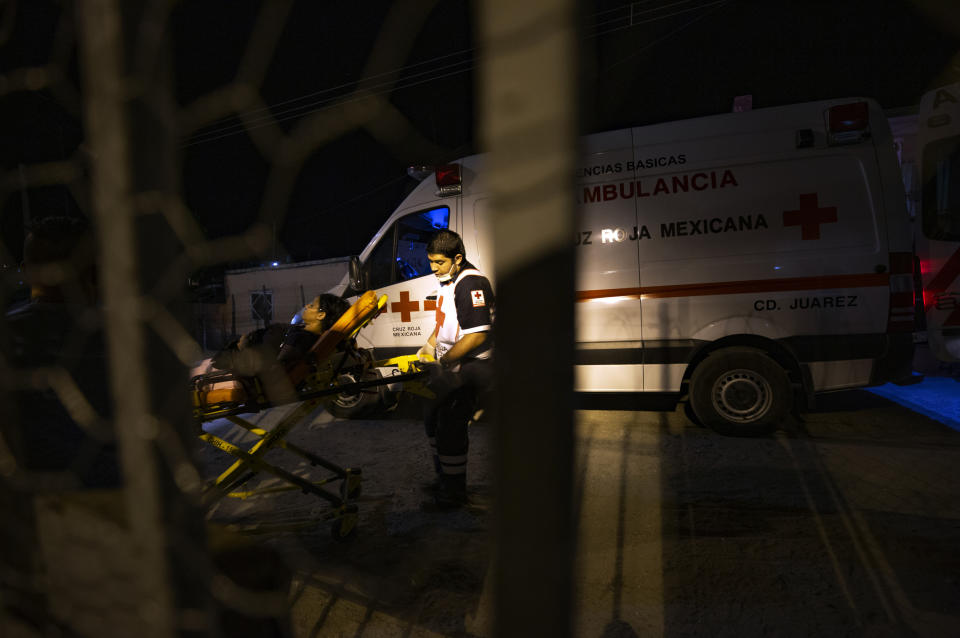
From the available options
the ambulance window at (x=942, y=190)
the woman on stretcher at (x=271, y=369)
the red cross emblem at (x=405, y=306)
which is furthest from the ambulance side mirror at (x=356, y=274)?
the ambulance window at (x=942, y=190)

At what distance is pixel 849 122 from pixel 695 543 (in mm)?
3244

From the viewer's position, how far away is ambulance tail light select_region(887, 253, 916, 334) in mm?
3703

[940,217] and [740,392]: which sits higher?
[940,217]

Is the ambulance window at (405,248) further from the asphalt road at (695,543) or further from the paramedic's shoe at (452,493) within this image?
the paramedic's shoe at (452,493)

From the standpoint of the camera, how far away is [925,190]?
5.23 m

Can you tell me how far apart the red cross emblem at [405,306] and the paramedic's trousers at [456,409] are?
6.81 ft

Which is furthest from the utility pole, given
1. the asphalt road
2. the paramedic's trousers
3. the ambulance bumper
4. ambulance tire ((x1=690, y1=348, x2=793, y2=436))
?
the ambulance bumper

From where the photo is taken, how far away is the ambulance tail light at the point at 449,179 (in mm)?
4711

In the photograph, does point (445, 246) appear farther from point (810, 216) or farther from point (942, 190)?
point (942, 190)

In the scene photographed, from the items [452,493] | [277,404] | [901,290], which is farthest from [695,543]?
[901,290]

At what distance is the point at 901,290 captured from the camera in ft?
12.2

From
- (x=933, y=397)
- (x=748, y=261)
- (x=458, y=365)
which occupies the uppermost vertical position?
(x=748, y=261)

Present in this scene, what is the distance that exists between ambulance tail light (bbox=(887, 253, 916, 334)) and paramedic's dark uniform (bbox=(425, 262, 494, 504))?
121 inches

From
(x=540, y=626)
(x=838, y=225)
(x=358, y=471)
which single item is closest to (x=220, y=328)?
(x=358, y=471)
